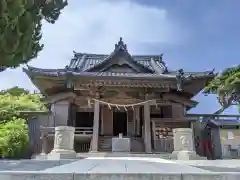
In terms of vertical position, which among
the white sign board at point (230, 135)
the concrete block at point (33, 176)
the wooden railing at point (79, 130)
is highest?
the wooden railing at point (79, 130)

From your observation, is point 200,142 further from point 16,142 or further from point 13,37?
point 13,37

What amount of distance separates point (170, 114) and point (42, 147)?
7330 millimetres

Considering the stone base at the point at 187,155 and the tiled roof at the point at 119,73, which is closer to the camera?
the stone base at the point at 187,155

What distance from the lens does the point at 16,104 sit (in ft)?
77.6

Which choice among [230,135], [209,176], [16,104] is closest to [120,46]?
[230,135]

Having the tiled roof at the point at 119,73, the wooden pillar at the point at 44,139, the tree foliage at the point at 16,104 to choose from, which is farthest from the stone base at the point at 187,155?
the tree foliage at the point at 16,104

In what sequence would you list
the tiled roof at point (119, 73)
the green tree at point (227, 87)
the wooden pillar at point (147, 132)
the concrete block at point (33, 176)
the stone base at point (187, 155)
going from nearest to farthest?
the concrete block at point (33, 176)
the stone base at point (187, 155)
the wooden pillar at point (147, 132)
the tiled roof at point (119, 73)
the green tree at point (227, 87)

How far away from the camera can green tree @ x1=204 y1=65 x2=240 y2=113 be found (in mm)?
20844

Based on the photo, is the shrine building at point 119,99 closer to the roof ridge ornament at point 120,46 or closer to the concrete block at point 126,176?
the roof ridge ornament at point 120,46

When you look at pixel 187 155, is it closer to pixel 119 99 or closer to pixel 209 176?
pixel 119 99

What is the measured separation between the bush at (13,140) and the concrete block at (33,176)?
375 inches

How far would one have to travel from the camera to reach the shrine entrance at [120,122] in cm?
1731

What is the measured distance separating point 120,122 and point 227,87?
30.6 feet

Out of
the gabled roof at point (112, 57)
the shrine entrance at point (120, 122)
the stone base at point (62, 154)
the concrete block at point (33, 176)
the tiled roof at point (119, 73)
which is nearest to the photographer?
the concrete block at point (33, 176)
